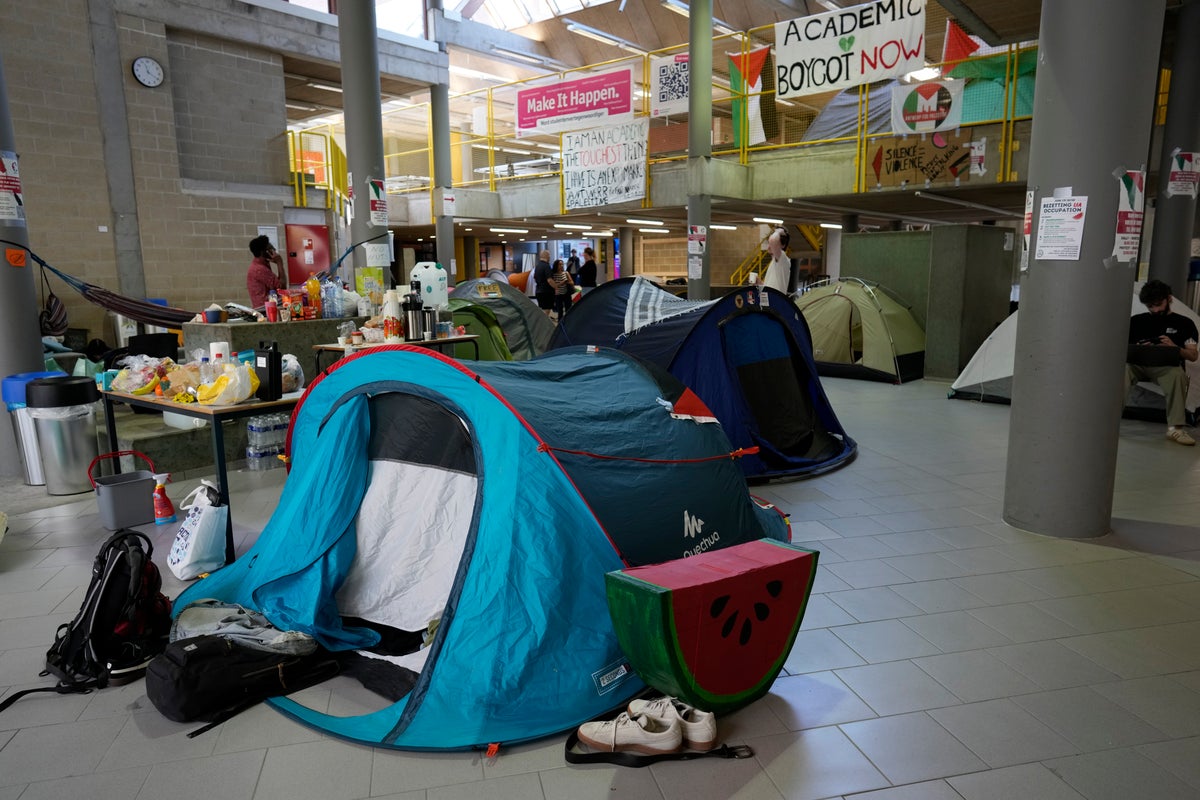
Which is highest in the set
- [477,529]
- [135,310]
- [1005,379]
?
[135,310]

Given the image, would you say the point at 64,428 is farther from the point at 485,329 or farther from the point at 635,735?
the point at 635,735

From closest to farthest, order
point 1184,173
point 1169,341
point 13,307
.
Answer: point 13,307, point 1169,341, point 1184,173

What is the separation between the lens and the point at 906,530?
4.40 meters

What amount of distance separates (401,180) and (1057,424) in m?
17.2

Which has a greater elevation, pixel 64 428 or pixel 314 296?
pixel 314 296

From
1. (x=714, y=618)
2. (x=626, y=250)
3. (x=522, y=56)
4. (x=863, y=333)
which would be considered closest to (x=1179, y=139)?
(x=863, y=333)

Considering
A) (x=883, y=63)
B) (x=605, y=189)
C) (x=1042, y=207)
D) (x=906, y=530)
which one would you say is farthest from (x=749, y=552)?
(x=605, y=189)

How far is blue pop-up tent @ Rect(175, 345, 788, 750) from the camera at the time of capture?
2551 millimetres

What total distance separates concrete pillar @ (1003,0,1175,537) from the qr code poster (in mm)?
6959

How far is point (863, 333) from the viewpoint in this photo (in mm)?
9523

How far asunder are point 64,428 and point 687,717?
4765mm

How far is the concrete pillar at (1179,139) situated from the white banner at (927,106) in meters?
2.03

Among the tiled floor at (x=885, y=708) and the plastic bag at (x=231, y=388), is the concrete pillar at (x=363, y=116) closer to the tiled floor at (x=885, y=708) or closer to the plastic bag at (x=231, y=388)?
the plastic bag at (x=231, y=388)

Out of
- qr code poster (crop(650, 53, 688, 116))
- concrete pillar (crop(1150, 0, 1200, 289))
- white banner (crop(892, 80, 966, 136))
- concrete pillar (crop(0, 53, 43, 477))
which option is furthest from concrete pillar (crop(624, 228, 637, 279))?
concrete pillar (crop(0, 53, 43, 477))
